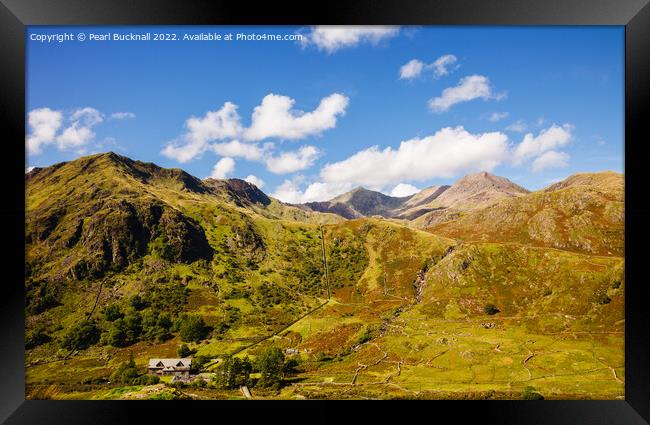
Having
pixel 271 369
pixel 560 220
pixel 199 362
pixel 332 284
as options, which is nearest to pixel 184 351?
pixel 199 362

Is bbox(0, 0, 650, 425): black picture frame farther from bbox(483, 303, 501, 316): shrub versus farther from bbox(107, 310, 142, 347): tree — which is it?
bbox(483, 303, 501, 316): shrub

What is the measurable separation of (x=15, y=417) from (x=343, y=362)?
2724 centimetres

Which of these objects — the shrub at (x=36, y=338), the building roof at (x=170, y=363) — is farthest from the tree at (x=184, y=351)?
the shrub at (x=36, y=338)

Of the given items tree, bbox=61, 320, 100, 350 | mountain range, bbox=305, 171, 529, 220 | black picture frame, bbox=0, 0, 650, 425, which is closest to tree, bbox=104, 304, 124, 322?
tree, bbox=61, 320, 100, 350

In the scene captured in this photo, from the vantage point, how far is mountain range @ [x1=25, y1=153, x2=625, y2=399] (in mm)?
31469

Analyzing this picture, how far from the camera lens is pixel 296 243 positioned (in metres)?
57.8

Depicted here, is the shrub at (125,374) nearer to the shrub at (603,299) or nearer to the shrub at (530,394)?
the shrub at (530,394)

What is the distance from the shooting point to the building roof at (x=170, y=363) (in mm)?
32688

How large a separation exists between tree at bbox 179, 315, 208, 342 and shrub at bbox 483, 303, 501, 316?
3174 cm

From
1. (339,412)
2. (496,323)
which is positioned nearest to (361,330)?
(496,323)

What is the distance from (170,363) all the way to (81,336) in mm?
11031
